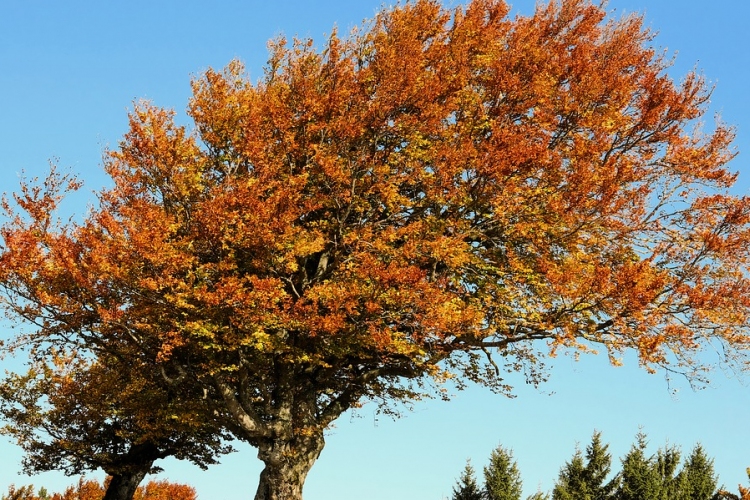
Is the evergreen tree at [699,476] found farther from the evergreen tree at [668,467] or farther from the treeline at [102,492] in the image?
the treeline at [102,492]

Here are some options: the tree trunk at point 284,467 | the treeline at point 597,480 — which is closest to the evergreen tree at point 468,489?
the treeline at point 597,480

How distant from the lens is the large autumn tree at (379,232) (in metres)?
19.9

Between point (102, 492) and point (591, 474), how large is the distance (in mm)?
37722

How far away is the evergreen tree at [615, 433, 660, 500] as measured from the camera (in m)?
47.9

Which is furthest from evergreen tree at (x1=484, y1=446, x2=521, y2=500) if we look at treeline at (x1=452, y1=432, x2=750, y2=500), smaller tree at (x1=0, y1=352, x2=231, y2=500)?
smaller tree at (x1=0, y1=352, x2=231, y2=500)

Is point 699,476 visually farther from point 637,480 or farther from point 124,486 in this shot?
point 124,486

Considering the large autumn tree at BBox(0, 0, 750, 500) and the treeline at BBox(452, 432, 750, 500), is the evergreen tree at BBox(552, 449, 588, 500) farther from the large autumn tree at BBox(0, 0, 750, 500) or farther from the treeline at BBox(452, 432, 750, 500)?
the large autumn tree at BBox(0, 0, 750, 500)

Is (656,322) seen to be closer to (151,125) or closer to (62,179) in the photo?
(151,125)

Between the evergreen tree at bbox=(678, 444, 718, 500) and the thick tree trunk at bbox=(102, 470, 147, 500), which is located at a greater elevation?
the evergreen tree at bbox=(678, 444, 718, 500)

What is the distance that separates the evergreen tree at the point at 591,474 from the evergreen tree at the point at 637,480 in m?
1.07

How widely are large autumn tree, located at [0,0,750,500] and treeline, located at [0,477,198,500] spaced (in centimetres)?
2910

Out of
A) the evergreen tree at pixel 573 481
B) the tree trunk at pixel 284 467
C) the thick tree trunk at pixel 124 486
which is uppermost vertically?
the evergreen tree at pixel 573 481

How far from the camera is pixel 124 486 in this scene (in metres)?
32.6

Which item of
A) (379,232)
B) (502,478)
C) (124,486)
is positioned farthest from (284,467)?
(502,478)
